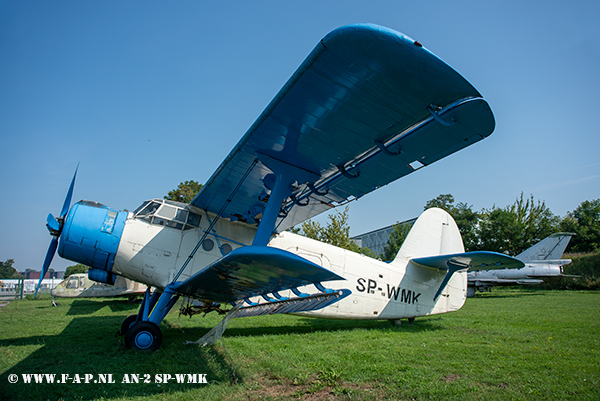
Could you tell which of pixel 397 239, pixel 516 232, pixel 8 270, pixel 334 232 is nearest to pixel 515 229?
pixel 516 232

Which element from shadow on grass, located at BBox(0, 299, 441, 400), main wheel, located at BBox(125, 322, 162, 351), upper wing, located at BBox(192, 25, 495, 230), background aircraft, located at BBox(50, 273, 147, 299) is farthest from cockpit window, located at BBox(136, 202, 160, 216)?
background aircraft, located at BBox(50, 273, 147, 299)

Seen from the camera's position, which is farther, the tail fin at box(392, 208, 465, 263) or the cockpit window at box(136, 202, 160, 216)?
the tail fin at box(392, 208, 465, 263)

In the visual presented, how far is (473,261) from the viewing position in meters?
7.36

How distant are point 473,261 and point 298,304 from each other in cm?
406

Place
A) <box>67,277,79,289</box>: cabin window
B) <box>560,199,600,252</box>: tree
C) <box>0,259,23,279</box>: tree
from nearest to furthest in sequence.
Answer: <box>67,277,79,289</box>: cabin window < <box>560,199,600,252</box>: tree < <box>0,259,23,279</box>: tree

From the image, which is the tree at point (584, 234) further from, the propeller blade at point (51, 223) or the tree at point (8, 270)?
the tree at point (8, 270)

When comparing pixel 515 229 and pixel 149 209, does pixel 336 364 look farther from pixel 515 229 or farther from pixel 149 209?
pixel 515 229

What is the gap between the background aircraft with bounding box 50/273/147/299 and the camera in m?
17.4

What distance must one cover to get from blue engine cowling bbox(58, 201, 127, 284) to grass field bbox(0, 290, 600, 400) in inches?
62.4

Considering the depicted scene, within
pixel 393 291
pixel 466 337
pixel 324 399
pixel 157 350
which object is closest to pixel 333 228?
pixel 393 291

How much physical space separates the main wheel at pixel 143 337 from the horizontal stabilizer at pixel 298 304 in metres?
2.01

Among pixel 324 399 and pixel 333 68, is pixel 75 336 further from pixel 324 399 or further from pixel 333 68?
pixel 333 68

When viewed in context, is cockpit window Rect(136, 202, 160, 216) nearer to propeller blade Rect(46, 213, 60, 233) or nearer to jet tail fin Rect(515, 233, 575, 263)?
propeller blade Rect(46, 213, 60, 233)

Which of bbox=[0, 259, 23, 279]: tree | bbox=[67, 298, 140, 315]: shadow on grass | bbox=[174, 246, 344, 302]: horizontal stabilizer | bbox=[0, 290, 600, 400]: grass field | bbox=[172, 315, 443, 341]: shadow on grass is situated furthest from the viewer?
bbox=[0, 259, 23, 279]: tree
